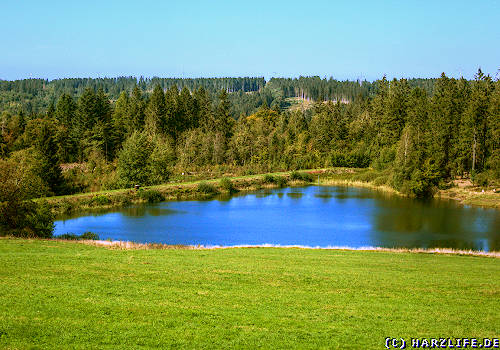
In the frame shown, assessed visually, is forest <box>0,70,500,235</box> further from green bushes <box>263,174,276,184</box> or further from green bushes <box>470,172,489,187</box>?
green bushes <box>263,174,276,184</box>

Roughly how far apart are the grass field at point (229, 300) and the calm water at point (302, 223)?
1152 cm

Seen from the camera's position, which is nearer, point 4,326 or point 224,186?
point 4,326

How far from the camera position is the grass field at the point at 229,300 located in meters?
11.0

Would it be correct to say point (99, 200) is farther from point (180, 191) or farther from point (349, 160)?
point (349, 160)

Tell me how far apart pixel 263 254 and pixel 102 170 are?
1709 inches

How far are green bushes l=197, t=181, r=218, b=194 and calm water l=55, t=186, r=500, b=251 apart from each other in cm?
369

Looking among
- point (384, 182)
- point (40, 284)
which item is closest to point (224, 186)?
point (384, 182)

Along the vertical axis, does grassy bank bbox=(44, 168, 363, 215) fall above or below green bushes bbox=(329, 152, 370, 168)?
below

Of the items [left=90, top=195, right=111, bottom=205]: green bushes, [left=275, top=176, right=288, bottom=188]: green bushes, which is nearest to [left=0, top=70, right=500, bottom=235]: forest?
[left=90, top=195, right=111, bottom=205]: green bushes

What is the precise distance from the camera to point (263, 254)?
22.5 metres

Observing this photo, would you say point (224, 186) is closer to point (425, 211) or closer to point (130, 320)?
point (425, 211)

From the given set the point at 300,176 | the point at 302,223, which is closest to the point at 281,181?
the point at 300,176

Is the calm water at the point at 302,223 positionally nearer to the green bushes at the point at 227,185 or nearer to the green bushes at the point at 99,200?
the green bushes at the point at 99,200

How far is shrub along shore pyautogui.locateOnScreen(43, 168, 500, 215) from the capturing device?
46191 mm
